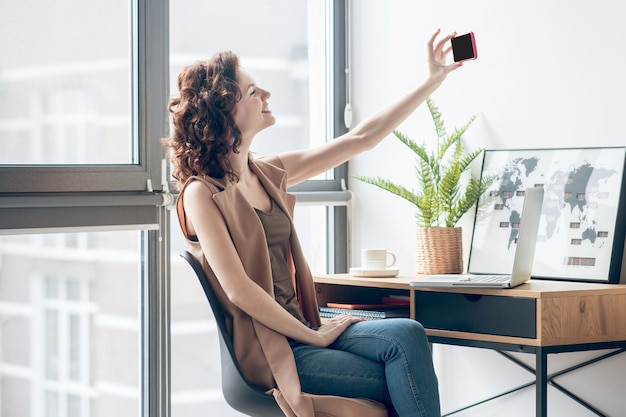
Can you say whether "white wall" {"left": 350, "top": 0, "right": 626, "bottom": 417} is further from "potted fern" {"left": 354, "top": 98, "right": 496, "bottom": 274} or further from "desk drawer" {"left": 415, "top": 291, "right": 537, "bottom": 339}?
"desk drawer" {"left": 415, "top": 291, "right": 537, "bottom": 339}

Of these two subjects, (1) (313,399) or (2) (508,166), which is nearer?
(1) (313,399)

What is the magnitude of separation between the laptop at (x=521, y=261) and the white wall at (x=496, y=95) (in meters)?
0.40

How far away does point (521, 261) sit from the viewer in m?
2.33

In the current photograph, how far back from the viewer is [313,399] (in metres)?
1.96

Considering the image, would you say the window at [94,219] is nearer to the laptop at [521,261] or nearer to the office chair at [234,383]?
the office chair at [234,383]

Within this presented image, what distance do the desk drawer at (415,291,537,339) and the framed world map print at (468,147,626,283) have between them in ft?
1.22

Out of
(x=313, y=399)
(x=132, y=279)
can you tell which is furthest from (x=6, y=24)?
(x=313, y=399)

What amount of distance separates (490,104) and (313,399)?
1376mm

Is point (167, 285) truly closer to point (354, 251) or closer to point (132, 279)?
point (132, 279)

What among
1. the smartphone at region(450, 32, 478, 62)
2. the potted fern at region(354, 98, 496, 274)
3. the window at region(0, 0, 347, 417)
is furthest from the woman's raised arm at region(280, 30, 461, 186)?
the window at region(0, 0, 347, 417)

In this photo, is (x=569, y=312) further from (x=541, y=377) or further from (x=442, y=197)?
(x=442, y=197)

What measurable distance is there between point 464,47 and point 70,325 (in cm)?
152

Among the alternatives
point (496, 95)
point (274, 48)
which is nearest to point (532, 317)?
point (496, 95)

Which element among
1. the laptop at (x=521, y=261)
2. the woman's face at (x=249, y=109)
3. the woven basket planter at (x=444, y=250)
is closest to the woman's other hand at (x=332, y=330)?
the laptop at (x=521, y=261)
